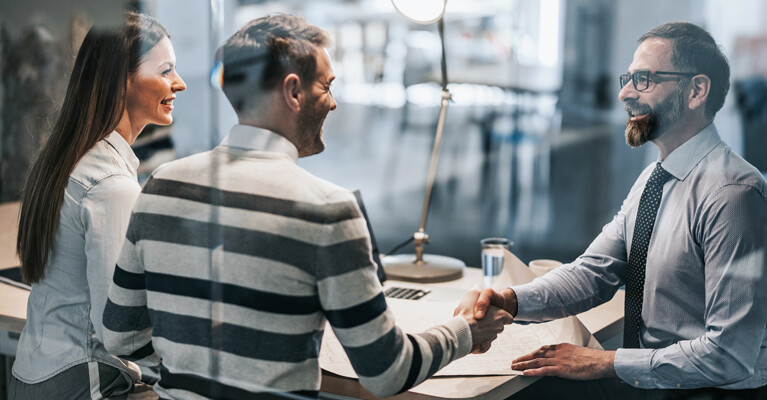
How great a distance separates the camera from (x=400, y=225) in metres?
2.43

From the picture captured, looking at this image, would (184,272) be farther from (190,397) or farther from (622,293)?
(622,293)

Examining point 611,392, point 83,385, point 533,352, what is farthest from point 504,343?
point 83,385

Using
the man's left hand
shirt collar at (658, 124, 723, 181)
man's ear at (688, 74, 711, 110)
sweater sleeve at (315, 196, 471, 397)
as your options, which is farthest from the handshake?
man's ear at (688, 74, 711, 110)

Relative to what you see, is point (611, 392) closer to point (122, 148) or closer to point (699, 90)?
point (699, 90)

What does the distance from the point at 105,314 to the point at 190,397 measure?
22 cm

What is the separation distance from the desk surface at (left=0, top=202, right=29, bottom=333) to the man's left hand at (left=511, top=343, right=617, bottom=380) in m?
1.15

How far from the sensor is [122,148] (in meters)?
1.55

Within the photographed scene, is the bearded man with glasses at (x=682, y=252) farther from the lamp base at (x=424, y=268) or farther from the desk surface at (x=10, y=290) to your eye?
the desk surface at (x=10, y=290)

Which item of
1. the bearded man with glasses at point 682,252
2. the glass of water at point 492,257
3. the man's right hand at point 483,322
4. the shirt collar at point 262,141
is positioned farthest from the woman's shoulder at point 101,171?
the bearded man with glasses at point 682,252

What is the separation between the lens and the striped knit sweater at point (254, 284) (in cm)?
116

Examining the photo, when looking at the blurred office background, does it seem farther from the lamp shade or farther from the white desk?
the white desk

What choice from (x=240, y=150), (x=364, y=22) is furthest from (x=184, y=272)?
(x=364, y=22)

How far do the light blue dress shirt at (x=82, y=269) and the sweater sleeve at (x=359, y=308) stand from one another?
510mm

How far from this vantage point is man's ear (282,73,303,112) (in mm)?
1231
